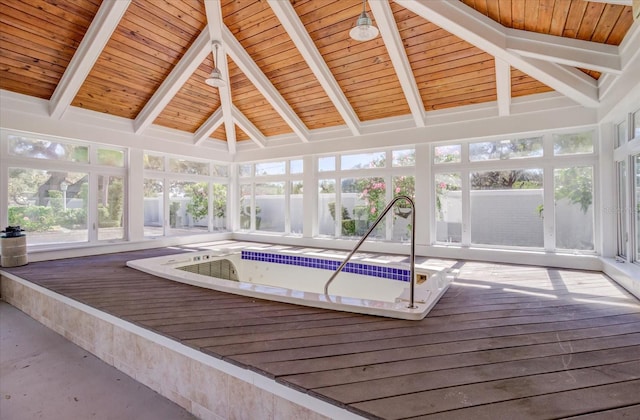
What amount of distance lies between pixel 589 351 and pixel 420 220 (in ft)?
14.3

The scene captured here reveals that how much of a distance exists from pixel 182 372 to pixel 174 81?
558 centimetres

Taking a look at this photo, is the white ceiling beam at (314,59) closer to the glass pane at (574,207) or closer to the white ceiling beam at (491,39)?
the white ceiling beam at (491,39)

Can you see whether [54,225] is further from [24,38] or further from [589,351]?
[589,351]

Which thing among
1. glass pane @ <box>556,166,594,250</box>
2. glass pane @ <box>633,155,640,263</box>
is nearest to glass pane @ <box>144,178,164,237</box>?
glass pane @ <box>556,166,594,250</box>

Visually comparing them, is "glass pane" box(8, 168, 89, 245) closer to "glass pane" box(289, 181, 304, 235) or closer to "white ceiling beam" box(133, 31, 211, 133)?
"white ceiling beam" box(133, 31, 211, 133)

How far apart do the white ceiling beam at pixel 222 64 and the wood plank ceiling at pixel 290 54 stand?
4 cm

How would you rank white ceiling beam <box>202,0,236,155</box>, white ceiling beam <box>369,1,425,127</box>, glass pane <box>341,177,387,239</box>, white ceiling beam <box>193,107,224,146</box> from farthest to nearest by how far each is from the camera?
white ceiling beam <box>193,107,224,146</box> < glass pane <box>341,177,387,239</box> < white ceiling beam <box>202,0,236,155</box> < white ceiling beam <box>369,1,425,127</box>

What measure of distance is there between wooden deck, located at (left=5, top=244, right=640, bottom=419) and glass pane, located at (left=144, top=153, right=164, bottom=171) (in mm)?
4266

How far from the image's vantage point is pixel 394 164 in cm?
693

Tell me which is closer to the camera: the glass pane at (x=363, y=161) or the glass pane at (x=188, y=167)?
the glass pane at (x=363, y=161)

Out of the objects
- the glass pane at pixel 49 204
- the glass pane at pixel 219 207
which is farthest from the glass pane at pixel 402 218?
the glass pane at pixel 49 204

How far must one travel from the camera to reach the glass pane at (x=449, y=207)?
625 centimetres

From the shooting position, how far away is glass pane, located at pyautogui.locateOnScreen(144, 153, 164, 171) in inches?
292

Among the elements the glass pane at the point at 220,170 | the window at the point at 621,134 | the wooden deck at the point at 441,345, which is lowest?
the wooden deck at the point at 441,345
